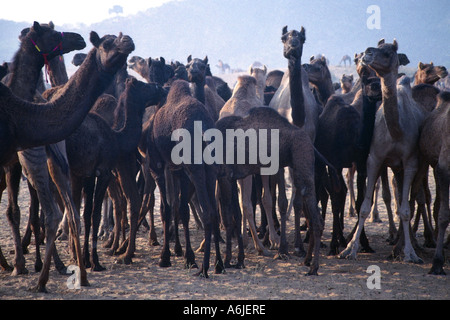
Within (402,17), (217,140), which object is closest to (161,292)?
(217,140)

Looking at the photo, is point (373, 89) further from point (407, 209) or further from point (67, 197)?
Answer: point (67, 197)

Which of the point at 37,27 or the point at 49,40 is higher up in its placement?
the point at 37,27

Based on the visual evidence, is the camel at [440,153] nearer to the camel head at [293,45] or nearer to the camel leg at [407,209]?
the camel leg at [407,209]

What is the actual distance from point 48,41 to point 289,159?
11.5 ft

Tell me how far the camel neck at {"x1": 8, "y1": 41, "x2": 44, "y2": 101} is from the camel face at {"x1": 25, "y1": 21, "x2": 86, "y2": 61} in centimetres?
9

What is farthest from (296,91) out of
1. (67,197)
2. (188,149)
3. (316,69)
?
(67,197)

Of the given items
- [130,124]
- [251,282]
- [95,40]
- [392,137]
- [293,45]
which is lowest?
[251,282]

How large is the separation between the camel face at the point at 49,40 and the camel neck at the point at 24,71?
3.7 inches

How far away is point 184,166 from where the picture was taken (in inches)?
298

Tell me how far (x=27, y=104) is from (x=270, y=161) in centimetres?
335

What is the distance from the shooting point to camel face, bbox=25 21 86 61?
22.1ft

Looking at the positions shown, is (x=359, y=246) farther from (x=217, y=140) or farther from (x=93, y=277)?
(x=93, y=277)

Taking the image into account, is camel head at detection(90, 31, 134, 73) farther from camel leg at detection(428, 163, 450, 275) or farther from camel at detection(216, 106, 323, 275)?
camel leg at detection(428, 163, 450, 275)

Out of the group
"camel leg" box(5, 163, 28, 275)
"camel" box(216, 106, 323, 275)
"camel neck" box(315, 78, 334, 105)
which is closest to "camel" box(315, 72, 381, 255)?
"camel" box(216, 106, 323, 275)
